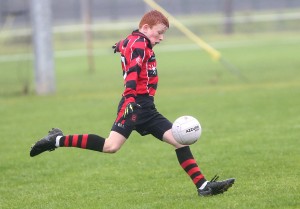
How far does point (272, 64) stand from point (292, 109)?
39.9ft

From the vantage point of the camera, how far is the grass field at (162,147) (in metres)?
8.01

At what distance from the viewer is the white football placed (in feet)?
25.3

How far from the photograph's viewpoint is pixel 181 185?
8555mm

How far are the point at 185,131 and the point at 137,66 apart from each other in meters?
0.76

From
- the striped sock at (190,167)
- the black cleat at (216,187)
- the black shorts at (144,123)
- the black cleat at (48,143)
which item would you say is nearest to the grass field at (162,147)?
the black cleat at (216,187)

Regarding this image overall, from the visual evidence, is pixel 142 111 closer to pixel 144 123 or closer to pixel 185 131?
pixel 144 123

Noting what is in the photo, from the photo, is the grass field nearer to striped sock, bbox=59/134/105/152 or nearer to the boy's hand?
striped sock, bbox=59/134/105/152

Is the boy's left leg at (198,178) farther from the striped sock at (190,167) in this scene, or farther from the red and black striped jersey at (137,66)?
the red and black striped jersey at (137,66)

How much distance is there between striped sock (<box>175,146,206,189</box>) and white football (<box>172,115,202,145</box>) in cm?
14

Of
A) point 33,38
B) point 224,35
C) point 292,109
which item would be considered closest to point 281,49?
point 224,35

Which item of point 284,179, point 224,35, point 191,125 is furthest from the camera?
point 224,35

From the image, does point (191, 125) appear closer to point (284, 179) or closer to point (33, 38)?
point (284, 179)

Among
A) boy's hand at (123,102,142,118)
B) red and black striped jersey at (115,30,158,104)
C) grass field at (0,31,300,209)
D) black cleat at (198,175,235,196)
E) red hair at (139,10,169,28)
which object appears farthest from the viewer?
grass field at (0,31,300,209)

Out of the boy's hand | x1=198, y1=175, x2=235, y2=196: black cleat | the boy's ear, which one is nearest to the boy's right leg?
the boy's hand
